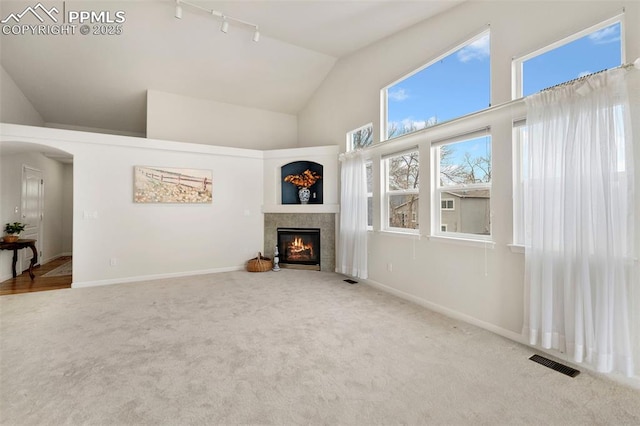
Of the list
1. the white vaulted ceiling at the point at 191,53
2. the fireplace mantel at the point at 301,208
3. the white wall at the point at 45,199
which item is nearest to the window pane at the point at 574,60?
the white vaulted ceiling at the point at 191,53

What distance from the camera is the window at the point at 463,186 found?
3.04 metres

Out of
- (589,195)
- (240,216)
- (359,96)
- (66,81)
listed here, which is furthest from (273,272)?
(66,81)

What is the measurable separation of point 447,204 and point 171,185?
15.5ft

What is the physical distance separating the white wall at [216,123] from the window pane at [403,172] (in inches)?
141

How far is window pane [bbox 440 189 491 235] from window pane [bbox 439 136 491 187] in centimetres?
14

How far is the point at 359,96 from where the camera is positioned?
493 centimetres

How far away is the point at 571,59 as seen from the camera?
93.6 inches

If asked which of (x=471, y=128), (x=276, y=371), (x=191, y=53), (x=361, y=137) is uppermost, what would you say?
(x=191, y=53)

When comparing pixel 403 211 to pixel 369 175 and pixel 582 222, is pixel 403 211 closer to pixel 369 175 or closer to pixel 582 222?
pixel 369 175

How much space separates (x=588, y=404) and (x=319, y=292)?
2984mm

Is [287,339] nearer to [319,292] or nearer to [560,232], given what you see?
[319,292]

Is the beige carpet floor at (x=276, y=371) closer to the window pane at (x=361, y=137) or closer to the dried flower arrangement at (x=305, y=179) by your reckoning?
the window pane at (x=361, y=137)

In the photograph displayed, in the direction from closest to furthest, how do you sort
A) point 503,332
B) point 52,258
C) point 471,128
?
point 503,332, point 471,128, point 52,258

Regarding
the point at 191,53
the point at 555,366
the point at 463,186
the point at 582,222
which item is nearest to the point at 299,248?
the point at 463,186
